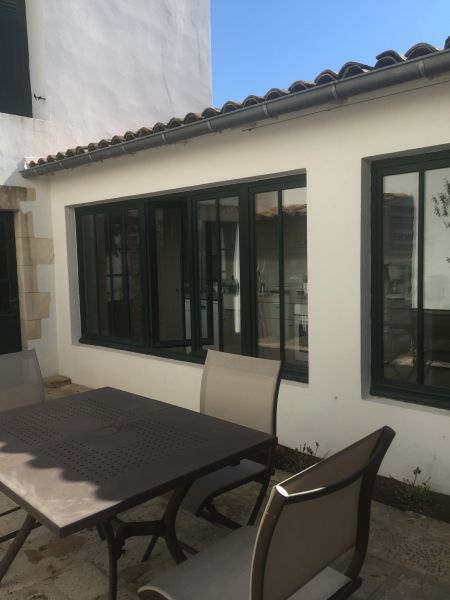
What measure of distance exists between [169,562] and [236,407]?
935 millimetres

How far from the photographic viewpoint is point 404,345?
3.67 metres

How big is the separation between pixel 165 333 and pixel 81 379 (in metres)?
1.44

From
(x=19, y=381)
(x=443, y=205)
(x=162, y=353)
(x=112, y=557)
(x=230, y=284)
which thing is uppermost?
(x=443, y=205)

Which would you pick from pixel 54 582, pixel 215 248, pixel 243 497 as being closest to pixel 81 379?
pixel 215 248

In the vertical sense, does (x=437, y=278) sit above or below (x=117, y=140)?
below

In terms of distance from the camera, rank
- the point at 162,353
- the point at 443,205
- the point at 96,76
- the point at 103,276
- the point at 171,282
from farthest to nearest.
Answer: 1. the point at 96,76
2. the point at 103,276
3. the point at 171,282
4. the point at 162,353
5. the point at 443,205

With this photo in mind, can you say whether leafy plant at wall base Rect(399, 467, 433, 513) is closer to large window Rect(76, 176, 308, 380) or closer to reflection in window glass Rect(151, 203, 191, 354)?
large window Rect(76, 176, 308, 380)

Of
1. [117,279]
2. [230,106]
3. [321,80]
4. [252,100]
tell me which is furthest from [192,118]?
[117,279]

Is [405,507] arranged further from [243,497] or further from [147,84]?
[147,84]

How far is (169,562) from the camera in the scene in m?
2.72

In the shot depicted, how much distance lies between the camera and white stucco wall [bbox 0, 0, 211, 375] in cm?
637

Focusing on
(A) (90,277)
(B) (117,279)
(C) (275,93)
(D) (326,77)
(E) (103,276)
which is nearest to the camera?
(D) (326,77)

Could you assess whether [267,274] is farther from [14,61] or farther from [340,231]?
[14,61]

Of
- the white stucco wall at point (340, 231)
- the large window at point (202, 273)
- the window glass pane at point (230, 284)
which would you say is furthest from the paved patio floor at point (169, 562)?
the window glass pane at point (230, 284)
